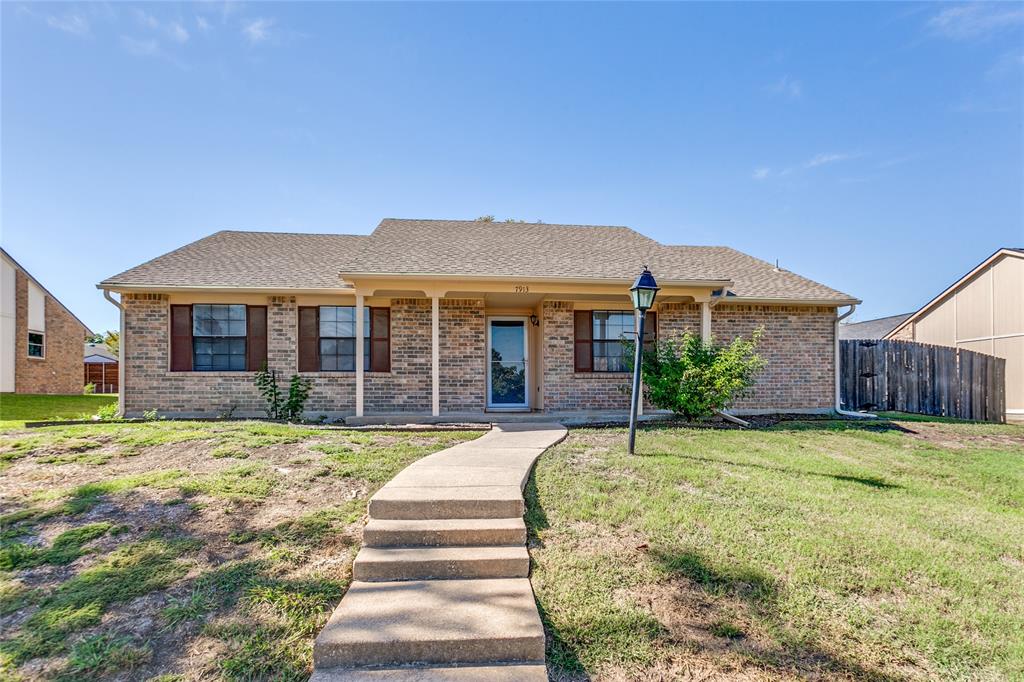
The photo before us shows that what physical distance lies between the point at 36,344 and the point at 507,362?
21161 mm

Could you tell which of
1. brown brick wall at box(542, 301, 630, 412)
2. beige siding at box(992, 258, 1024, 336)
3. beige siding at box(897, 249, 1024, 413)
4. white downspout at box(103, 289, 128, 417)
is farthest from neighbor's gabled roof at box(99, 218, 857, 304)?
beige siding at box(897, 249, 1024, 413)

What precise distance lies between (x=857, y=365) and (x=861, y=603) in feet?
39.4

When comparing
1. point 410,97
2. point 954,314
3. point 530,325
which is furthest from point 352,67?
point 954,314

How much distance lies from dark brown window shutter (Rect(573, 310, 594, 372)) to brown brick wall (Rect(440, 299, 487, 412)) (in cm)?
222

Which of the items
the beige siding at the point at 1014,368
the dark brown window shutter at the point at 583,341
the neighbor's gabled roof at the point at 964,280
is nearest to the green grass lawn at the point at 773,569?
the dark brown window shutter at the point at 583,341

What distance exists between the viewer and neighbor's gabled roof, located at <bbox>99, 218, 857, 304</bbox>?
358 inches

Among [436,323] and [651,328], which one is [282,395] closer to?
[436,323]

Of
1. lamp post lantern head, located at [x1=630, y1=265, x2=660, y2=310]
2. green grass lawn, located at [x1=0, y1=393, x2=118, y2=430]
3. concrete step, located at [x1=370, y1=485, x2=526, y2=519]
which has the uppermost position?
lamp post lantern head, located at [x1=630, y1=265, x2=660, y2=310]

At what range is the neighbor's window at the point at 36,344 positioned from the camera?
18.7 metres

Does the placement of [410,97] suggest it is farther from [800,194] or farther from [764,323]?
[800,194]

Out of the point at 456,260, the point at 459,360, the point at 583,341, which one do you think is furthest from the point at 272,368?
the point at 583,341

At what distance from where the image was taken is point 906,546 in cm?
369

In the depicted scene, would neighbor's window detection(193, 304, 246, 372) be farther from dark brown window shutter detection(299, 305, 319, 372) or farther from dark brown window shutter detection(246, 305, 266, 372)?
dark brown window shutter detection(299, 305, 319, 372)

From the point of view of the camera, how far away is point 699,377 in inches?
329
